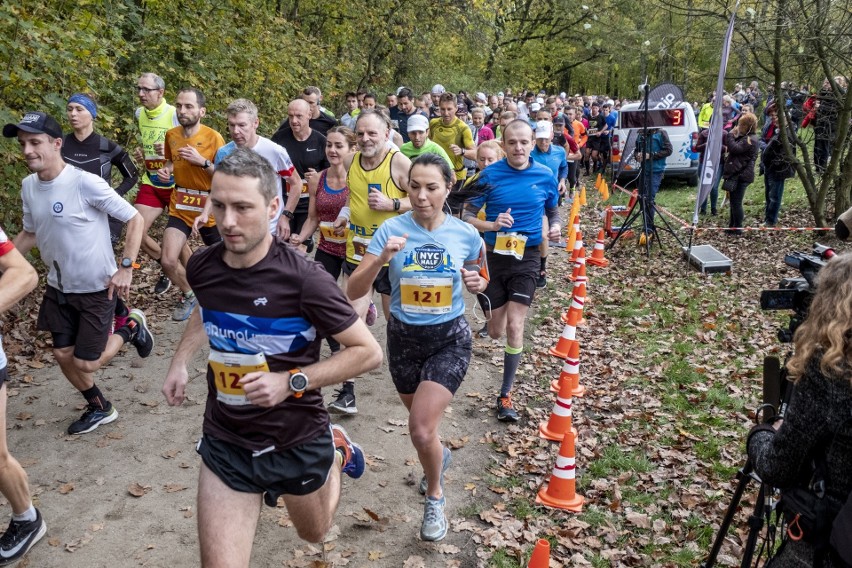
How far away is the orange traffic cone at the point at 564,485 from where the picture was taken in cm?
460

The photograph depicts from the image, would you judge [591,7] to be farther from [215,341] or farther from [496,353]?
[215,341]

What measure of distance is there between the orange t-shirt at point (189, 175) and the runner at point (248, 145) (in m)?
0.20

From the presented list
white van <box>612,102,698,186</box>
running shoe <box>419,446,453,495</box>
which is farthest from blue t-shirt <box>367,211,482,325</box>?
white van <box>612,102,698,186</box>

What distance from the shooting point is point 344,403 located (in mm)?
5895

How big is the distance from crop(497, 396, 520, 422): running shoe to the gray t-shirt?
10.9 feet

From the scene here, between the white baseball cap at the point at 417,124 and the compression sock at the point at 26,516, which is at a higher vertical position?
the white baseball cap at the point at 417,124

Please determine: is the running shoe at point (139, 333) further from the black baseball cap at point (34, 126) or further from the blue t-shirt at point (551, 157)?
the blue t-shirt at point (551, 157)

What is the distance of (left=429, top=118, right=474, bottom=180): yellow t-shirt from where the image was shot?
10.8m

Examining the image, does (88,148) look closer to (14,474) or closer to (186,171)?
(186,171)

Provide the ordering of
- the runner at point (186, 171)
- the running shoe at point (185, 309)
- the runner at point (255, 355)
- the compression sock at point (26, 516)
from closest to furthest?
the runner at point (255, 355) < the compression sock at point (26, 516) < the runner at point (186, 171) < the running shoe at point (185, 309)

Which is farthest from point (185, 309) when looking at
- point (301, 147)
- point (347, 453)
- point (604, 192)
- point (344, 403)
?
point (604, 192)

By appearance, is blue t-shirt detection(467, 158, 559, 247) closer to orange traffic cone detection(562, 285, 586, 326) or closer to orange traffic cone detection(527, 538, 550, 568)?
orange traffic cone detection(562, 285, 586, 326)

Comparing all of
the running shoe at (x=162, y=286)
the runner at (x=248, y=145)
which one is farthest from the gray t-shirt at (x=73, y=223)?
the running shoe at (x=162, y=286)

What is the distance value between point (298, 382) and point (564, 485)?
250 centimetres
